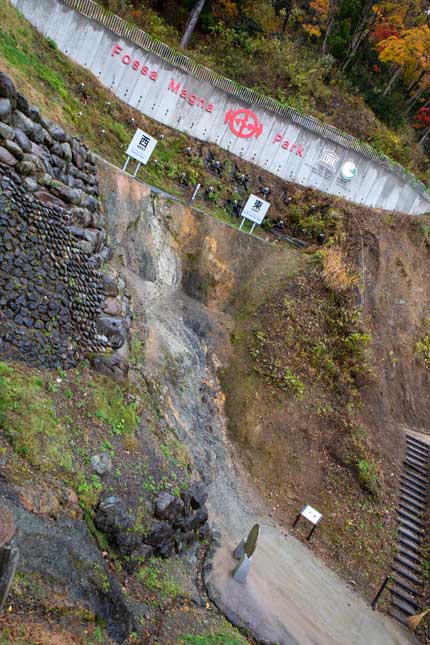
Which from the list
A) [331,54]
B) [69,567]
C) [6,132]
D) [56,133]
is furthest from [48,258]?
[331,54]

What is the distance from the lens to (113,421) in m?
11.7

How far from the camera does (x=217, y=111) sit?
76.1 feet

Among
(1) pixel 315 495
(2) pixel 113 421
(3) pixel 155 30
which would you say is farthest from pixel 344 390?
(3) pixel 155 30

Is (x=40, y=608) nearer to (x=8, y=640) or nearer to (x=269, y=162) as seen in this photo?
(x=8, y=640)

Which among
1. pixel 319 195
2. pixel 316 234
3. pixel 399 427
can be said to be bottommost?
pixel 399 427

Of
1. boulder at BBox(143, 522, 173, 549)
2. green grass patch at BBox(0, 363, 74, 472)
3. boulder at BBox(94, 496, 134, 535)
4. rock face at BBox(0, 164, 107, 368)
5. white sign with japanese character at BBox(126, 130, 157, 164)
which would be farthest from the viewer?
white sign with japanese character at BBox(126, 130, 157, 164)

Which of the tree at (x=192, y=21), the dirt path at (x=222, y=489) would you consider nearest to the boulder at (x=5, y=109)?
the dirt path at (x=222, y=489)

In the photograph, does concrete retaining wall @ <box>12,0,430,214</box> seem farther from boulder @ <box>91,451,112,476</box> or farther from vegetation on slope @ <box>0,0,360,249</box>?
boulder @ <box>91,451,112,476</box>

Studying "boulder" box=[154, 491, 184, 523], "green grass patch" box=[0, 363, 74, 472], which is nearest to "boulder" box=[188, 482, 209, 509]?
"boulder" box=[154, 491, 184, 523]

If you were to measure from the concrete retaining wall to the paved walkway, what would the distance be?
55.4ft

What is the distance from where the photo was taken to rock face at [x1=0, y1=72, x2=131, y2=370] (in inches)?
446

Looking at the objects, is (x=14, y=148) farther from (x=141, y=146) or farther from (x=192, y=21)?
(x=192, y=21)

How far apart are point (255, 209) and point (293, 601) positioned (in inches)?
554

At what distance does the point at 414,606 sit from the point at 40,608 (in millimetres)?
11243
